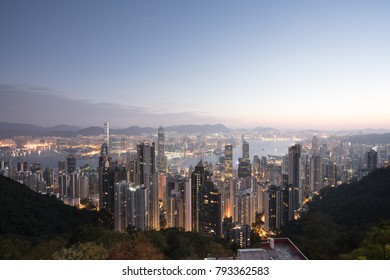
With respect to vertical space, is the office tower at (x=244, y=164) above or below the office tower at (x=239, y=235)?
above

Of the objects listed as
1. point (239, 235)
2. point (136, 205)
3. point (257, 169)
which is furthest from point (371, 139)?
point (136, 205)

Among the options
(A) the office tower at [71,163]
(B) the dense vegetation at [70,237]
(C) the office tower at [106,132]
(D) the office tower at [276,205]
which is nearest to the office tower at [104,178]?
(C) the office tower at [106,132]

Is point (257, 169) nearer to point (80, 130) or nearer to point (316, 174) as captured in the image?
point (316, 174)

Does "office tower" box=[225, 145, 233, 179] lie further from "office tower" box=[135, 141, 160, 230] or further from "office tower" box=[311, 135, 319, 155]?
"office tower" box=[311, 135, 319, 155]

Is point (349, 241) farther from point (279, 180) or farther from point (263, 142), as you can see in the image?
point (279, 180)

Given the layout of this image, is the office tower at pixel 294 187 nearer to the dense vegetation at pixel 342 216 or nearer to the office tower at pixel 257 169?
the dense vegetation at pixel 342 216
